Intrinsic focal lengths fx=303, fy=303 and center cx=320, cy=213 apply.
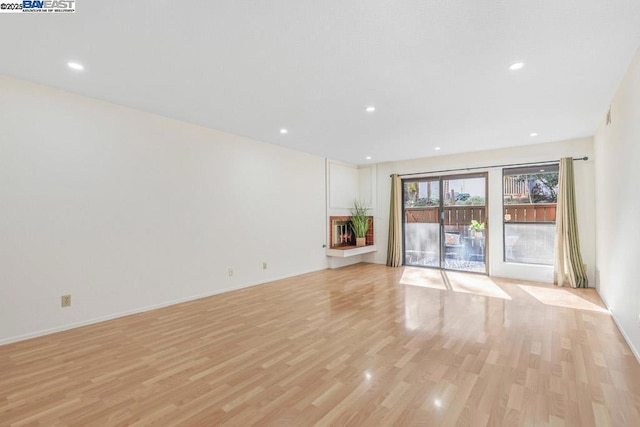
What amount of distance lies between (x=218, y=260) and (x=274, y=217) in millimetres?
1407

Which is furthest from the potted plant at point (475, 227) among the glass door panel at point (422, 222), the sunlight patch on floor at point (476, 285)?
the sunlight patch on floor at point (476, 285)

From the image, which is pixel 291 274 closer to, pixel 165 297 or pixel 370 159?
pixel 165 297

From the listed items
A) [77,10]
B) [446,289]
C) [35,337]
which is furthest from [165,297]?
[446,289]

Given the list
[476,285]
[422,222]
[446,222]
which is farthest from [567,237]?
[422,222]

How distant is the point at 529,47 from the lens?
2428 mm

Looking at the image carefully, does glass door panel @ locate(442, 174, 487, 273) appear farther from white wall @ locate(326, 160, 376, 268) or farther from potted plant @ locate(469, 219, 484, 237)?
white wall @ locate(326, 160, 376, 268)

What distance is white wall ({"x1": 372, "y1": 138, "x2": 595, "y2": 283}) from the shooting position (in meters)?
5.23

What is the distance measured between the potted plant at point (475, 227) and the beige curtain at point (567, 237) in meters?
1.30

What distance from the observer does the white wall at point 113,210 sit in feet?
10.1

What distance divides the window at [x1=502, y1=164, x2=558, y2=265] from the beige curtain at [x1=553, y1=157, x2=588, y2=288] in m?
0.29

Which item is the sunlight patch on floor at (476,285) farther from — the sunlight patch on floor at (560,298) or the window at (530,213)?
the window at (530,213)

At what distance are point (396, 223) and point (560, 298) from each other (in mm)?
3448

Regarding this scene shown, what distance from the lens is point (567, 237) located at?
5.27 metres

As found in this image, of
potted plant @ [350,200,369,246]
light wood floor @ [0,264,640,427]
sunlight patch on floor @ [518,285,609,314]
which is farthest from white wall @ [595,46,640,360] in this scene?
potted plant @ [350,200,369,246]
